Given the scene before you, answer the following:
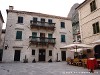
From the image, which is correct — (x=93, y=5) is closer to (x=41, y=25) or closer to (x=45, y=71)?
(x=45, y=71)

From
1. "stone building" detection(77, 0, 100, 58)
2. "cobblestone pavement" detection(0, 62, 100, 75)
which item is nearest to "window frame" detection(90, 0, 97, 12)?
"stone building" detection(77, 0, 100, 58)

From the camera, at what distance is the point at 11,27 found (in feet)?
73.9

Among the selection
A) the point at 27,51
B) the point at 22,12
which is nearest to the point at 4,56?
the point at 27,51

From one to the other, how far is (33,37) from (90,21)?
11.9 metres

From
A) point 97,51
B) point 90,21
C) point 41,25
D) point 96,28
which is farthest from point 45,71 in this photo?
point 41,25

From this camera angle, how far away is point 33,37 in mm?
22969

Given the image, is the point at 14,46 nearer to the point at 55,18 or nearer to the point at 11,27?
the point at 11,27

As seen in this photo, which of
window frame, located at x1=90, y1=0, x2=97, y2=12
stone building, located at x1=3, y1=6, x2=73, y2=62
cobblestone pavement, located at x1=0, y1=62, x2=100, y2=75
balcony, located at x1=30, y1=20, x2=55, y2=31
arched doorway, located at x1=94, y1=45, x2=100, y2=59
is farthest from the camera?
balcony, located at x1=30, y1=20, x2=55, y2=31

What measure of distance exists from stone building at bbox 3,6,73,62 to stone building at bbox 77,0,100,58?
884cm

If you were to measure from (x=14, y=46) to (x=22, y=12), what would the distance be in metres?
7.22

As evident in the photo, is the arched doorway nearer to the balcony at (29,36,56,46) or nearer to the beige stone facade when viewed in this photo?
the beige stone facade

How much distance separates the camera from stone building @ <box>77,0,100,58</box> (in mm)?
13891

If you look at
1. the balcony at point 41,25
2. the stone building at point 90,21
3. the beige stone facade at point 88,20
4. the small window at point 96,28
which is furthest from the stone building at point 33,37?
the small window at point 96,28

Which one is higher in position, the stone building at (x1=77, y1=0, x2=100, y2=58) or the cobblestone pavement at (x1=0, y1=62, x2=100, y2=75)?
the stone building at (x1=77, y1=0, x2=100, y2=58)
